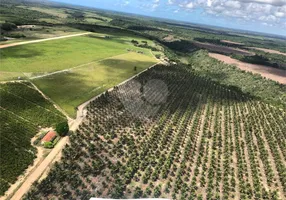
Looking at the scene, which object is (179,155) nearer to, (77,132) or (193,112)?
(77,132)

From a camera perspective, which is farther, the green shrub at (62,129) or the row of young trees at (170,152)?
the green shrub at (62,129)

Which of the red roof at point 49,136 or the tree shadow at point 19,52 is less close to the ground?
the tree shadow at point 19,52

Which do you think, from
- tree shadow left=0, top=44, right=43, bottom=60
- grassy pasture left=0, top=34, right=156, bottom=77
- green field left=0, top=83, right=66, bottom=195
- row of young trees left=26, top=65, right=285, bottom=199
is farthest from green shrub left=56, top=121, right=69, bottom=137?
tree shadow left=0, top=44, right=43, bottom=60

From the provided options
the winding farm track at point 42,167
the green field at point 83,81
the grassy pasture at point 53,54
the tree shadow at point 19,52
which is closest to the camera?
the winding farm track at point 42,167

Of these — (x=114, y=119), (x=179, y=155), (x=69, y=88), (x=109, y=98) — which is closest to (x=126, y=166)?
(x=179, y=155)

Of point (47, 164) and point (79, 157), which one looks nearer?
point (47, 164)

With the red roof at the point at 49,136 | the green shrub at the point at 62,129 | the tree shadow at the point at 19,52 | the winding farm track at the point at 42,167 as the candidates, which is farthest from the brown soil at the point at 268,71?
the red roof at the point at 49,136

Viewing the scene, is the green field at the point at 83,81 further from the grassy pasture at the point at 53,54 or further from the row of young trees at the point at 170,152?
the grassy pasture at the point at 53,54
